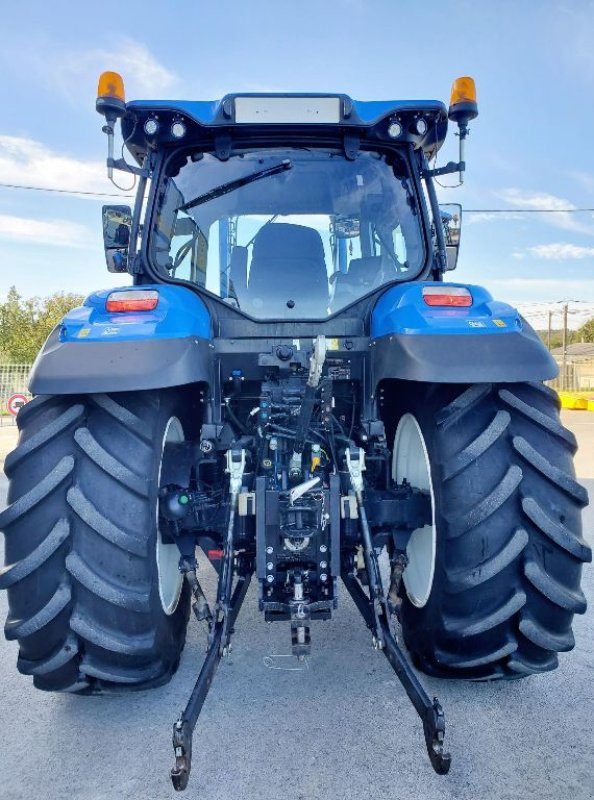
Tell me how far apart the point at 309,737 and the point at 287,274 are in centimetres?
190

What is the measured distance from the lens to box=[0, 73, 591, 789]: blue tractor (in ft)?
6.63

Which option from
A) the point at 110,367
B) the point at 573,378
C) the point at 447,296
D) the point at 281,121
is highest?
the point at 281,121

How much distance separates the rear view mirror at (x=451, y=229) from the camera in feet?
10.5

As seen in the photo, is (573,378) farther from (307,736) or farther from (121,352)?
(121,352)

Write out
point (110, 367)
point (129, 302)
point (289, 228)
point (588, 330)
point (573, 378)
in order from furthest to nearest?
point (588, 330), point (573, 378), point (289, 228), point (129, 302), point (110, 367)

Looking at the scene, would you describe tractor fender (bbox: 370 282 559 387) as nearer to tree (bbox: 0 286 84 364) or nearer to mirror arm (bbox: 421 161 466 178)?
mirror arm (bbox: 421 161 466 178)

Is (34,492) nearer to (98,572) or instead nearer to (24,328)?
Result: (98,572)

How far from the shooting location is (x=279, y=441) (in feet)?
8.18

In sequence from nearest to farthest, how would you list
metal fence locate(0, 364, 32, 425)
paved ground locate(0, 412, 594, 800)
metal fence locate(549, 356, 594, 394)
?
1. paved ground locate(0, 412, 594, 800)
2. metal fence locate(0, 364, 32, 425)
3. metal fence locate(549, 356, 594, 394)

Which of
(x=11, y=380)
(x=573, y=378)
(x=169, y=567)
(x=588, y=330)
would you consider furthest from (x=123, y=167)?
(x=588, y=330)

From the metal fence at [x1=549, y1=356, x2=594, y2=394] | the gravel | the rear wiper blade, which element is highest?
the rear wiper blade

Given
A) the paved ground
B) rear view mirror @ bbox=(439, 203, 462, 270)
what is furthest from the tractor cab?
the paved ground

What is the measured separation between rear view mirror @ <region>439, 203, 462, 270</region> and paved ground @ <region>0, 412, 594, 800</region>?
2.03 meters

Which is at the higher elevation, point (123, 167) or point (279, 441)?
point (123, 167)
